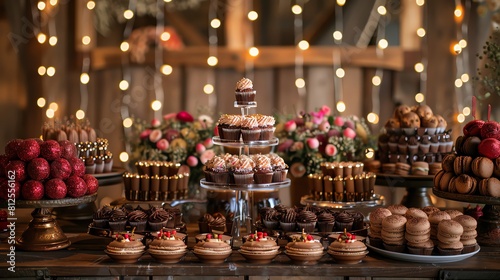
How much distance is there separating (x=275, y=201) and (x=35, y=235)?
51.3 inches

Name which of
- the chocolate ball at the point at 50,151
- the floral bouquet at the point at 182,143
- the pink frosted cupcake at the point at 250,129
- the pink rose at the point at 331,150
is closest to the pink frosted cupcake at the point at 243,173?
the pink frosted cupcake at the point at 250,129

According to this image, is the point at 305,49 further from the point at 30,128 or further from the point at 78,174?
the point at 78,174

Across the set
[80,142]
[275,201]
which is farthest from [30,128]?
[275,201]

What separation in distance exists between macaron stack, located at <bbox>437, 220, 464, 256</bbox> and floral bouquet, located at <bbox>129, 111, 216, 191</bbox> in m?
1.56

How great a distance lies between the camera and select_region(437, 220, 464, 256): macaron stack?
10.4 ft

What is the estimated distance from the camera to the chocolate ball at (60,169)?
11.0ft

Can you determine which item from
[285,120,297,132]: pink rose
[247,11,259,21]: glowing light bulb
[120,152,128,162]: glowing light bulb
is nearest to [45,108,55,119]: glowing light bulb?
[120,152,128,162]: glowing light bulb

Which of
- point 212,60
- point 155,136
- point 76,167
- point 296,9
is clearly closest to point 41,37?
point 212,60

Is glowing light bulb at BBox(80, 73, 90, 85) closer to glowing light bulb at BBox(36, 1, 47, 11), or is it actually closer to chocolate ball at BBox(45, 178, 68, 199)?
glowing light bulb at BBox(36, 1, 47, 11)

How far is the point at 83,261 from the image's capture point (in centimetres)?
323

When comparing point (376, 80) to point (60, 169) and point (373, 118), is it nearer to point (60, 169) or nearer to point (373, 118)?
point (373, 118)

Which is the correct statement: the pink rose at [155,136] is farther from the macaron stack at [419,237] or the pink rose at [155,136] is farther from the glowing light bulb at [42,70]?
the glowing light bulb at [42,70]

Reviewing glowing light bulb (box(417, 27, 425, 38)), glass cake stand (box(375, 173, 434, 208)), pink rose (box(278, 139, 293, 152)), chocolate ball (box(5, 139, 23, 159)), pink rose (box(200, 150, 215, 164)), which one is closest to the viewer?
chocolate ball (box(5, 139, 23, 159))

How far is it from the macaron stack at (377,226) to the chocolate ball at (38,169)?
1449mm
